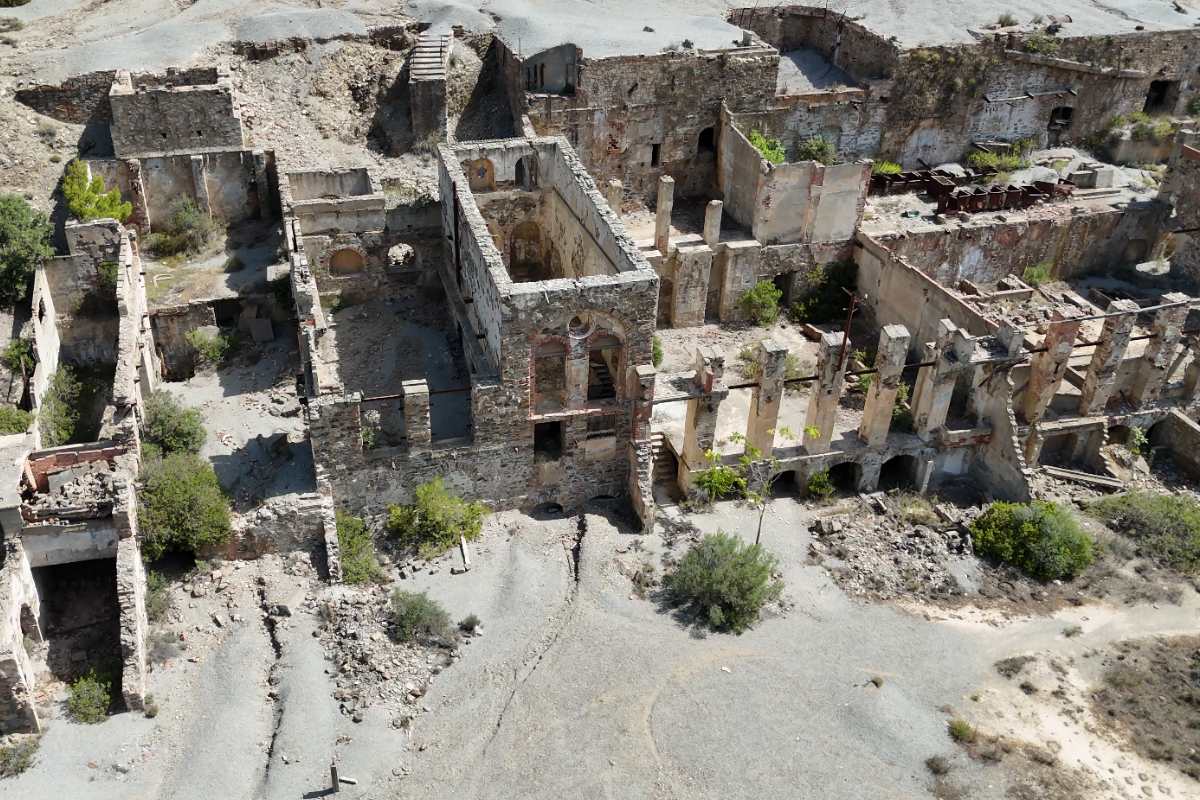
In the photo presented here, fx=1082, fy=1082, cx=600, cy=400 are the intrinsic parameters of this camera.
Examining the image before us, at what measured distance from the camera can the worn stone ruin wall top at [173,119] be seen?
2975cm

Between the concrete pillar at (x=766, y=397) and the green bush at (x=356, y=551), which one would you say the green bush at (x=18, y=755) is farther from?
the concrete pillar at (x=766, y=397)

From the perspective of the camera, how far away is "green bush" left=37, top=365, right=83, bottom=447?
24.4 metres

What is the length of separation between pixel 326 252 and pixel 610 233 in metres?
9.32

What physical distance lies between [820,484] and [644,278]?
703 cm

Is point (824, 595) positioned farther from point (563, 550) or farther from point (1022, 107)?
point (1022, 107)

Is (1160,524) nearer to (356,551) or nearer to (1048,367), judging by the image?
(1048,367)

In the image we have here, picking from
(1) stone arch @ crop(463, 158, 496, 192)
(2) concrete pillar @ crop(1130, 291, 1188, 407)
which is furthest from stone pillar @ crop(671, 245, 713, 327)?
(2) concrete pillar @ crop(1130, 291, 1188, 407)

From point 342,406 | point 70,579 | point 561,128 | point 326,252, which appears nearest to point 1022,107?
point 561,128

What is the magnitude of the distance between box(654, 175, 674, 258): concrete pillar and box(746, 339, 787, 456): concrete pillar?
25.2ft

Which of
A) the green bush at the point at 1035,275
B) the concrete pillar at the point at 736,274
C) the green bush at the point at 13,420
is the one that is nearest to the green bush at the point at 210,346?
the green bush at the point at 13,420

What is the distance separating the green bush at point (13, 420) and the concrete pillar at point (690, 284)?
16.4 m

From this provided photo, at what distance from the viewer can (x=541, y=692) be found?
63.3ft

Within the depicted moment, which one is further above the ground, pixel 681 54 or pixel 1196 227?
pixel 681 54

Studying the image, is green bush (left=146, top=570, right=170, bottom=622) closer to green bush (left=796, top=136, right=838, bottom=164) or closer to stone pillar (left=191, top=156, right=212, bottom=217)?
stone pillar (left=191, top=156, right=212, bottom=217)
